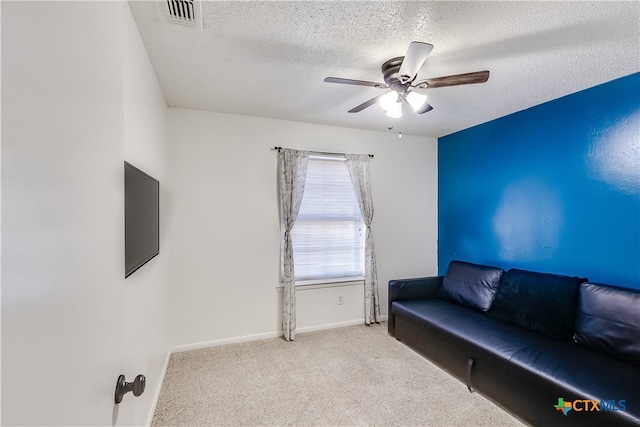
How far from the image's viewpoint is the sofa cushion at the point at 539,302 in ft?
7.65

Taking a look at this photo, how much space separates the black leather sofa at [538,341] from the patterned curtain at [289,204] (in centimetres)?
118

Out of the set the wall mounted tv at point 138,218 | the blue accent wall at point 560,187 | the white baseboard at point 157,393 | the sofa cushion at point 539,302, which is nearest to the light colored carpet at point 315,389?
the white baseboard at point 157,393

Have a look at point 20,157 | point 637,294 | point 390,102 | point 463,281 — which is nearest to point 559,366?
point 637,294

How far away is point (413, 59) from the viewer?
5.56ft

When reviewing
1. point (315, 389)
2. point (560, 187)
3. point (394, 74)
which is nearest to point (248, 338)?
point (315, 389)

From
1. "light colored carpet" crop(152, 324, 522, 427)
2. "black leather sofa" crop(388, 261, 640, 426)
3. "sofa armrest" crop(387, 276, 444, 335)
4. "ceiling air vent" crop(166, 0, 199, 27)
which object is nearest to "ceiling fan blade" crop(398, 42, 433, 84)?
"ceiling air vent" crop(166, 0, 199, 27)

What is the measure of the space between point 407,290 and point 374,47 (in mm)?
2529

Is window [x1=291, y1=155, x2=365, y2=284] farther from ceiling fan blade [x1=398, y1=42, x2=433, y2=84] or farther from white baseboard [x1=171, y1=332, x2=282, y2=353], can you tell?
ceiling fan blade [x1=398, y1=42, x2=433, y2=84]

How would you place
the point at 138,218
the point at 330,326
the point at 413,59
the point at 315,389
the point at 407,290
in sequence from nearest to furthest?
the point at 138,218, the point at 413,59, the point at 315,389, the point at 407,290, the point at 330,326

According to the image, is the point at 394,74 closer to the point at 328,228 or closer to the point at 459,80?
the point at 459,80

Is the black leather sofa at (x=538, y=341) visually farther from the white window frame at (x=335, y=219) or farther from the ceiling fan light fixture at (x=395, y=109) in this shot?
the ceiling fan light fixture at (x=395, y=109)

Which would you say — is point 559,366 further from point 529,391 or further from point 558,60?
point 558,60

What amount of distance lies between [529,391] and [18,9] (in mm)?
2798

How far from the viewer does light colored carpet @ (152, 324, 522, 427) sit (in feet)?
6.72
